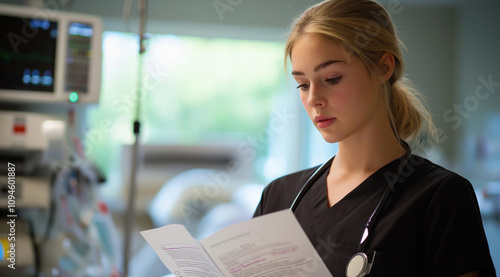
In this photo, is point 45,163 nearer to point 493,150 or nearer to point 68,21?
point 68,21

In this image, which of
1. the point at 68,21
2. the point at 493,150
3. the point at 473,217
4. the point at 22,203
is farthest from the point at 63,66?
Result: the point at 493,150

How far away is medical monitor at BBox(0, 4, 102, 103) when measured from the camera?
2088 millimetres

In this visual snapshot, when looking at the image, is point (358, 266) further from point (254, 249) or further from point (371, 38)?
point (371, 38)

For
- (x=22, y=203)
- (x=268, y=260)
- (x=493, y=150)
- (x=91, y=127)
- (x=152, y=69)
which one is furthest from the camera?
(x=493, y=150)

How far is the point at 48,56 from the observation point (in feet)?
7.01

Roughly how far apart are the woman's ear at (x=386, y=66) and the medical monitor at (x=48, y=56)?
1.50 meters

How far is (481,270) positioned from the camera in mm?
885

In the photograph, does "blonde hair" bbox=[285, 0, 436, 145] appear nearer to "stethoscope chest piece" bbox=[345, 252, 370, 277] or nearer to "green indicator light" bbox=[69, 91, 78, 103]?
"stethoscope chest piece" bbox=[345, 252, 370, 277]

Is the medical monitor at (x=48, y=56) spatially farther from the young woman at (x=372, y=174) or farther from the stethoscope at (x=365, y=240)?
the stethoscope at (x=365, y=240)

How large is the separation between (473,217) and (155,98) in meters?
2.90

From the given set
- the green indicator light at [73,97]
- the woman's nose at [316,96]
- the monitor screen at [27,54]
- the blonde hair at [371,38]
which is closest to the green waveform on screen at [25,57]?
the monitor screen at [27,54]

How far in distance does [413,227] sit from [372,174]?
0.58ft

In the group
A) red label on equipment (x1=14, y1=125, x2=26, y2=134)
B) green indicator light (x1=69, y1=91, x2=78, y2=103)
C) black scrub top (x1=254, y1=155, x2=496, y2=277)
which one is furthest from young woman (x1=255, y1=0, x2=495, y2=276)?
red label on equipment (x1=14, y1=125, x2=26, y2=134)

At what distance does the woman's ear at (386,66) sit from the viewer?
1.04 meters
